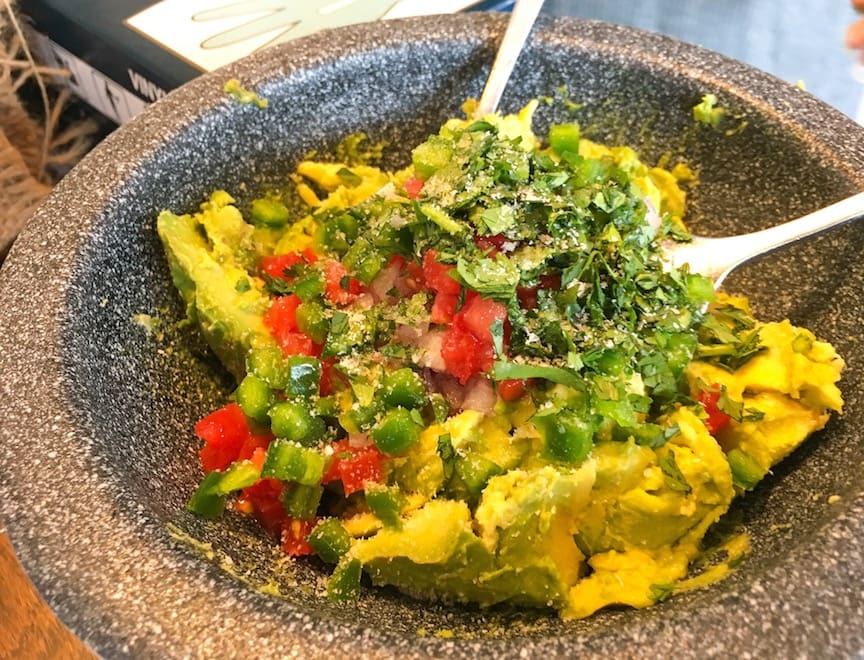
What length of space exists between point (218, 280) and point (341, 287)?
0.61ft

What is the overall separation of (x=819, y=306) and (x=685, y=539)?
1.51 feet

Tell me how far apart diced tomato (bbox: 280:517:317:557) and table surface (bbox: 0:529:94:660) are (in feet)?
1.20

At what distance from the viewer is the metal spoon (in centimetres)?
109

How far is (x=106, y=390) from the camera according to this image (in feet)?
3.28

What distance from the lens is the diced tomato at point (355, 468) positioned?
3.15 ft

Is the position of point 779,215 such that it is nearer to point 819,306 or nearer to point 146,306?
point 819,306

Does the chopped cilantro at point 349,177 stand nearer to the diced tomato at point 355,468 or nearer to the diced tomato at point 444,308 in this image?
the diced tomato at point 444,308

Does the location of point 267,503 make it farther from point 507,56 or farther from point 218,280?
point 507,56

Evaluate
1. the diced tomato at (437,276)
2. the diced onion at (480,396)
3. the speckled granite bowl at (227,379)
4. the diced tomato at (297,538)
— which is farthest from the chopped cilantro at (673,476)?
the diced tomato at (297,538)

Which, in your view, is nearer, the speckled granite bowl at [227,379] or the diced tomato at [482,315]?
the speckled granite bowl at [227,379]

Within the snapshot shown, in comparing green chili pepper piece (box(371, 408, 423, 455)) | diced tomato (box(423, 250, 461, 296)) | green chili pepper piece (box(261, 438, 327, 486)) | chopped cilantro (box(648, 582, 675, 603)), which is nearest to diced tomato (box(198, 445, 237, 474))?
green chili pepper piece (box(261, 438, 327, 486))

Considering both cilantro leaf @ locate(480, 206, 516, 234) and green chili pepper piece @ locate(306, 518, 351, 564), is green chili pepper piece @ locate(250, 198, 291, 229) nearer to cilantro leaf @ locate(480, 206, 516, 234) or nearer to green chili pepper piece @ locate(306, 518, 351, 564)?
cilantro leaf @ locate(480, 206, 516, 234)

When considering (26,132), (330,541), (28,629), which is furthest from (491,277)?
(26,132)

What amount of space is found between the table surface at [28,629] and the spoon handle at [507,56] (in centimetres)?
102
